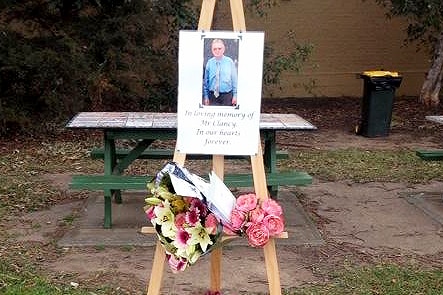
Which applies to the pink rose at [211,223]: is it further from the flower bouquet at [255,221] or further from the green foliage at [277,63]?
the green foliage at [277,63]

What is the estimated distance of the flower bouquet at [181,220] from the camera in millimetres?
3248

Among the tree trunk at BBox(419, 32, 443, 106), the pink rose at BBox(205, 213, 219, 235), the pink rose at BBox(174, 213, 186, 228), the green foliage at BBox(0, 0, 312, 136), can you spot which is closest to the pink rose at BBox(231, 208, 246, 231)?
the pink rose at BBox(205, 213, 219, 235)

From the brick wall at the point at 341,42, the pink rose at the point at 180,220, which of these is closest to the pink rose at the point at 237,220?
the pink rose at the point at 180,220

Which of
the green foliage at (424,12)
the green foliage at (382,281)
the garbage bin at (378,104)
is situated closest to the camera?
the green foliage at (382,281)

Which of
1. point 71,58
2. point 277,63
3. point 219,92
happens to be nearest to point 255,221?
point 219,92

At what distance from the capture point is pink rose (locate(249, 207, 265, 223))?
132 inches

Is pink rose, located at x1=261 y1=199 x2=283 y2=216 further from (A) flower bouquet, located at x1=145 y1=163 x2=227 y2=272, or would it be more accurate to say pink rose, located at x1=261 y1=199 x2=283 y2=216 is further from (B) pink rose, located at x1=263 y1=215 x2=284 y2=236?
(A) flower bouquet, located at x1=145 y1=163 x2=227 y2=272

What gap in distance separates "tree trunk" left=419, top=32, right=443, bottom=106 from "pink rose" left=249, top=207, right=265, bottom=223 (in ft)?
32.6

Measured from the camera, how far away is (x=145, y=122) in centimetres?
558

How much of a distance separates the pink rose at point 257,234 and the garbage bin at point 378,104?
7.37 metres

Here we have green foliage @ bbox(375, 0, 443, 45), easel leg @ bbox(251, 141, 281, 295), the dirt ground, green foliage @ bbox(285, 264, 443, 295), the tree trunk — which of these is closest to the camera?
easel leg @ bbox(251, 141, 281, 295)

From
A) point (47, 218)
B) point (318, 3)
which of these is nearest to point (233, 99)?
point (47, 218)

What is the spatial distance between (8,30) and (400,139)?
583 cm

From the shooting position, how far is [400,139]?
404 inches
